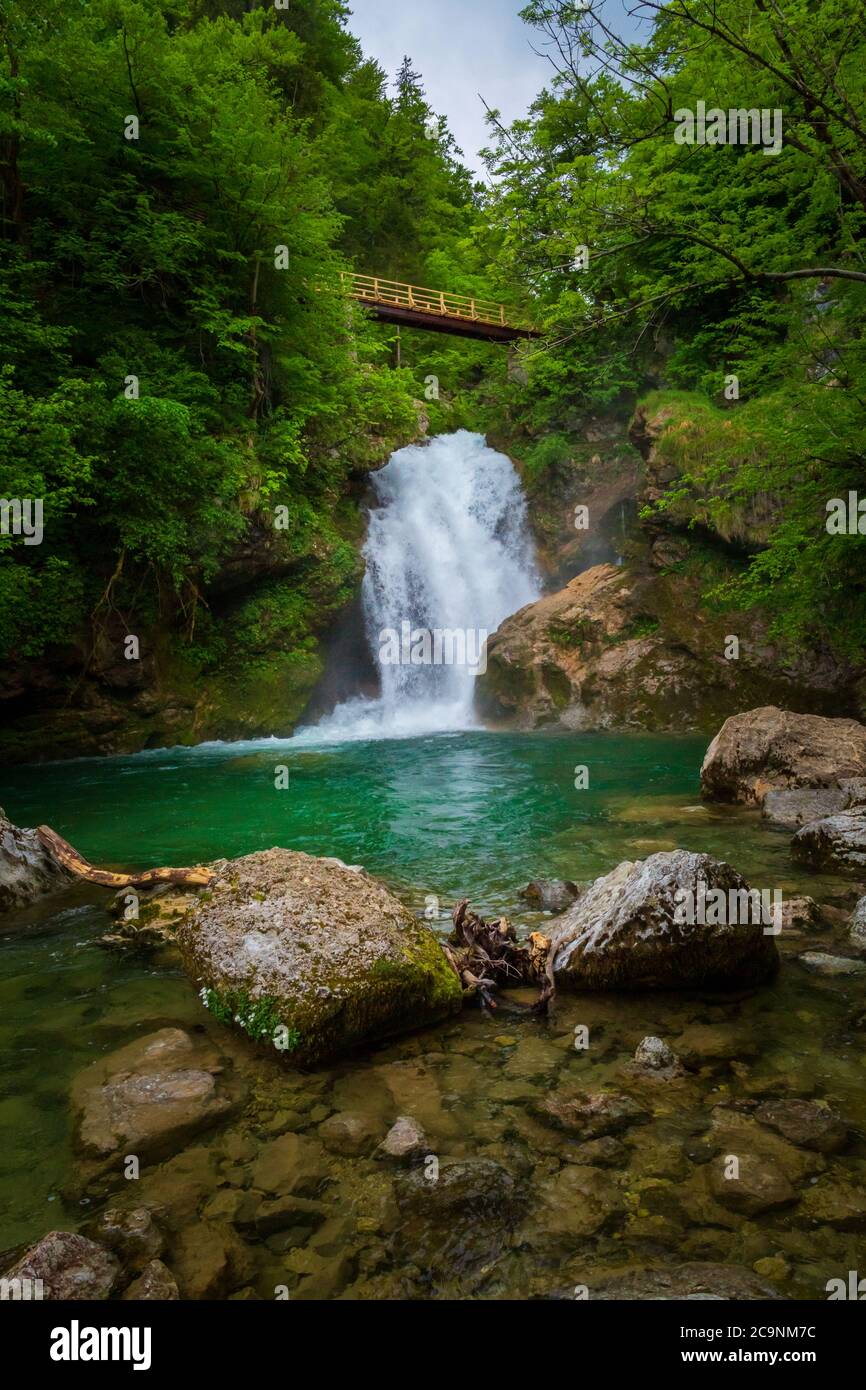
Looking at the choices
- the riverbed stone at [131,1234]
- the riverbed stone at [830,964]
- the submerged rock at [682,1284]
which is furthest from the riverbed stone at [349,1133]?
the riverbed stone at [830,964]

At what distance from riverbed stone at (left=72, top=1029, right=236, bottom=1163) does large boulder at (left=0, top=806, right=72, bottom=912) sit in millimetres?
3199

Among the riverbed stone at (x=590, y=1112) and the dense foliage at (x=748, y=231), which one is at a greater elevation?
the dense foliage at (x=748, y=231)

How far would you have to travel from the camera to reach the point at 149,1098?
3.35m

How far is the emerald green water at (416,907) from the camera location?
3008 mm

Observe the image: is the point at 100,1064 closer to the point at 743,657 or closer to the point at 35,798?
the point at 35,798

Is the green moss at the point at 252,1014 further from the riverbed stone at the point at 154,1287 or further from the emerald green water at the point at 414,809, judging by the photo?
the emerald green water at the point at 414,809

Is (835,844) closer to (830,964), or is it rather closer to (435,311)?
(830,964)

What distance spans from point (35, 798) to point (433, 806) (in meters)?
6.10

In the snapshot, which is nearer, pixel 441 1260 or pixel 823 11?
pixel 441 1260

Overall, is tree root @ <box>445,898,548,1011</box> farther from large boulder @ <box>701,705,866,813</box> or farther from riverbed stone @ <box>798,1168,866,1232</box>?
large boulder @ <box>701,705,866,813</box>

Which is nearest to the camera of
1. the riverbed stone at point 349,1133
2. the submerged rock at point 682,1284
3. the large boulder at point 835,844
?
the submerged rock at point 682,1284

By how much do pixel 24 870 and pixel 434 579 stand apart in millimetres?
15035

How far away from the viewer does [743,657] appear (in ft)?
50.1
